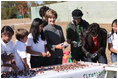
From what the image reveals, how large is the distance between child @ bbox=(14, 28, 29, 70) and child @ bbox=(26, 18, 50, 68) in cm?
12

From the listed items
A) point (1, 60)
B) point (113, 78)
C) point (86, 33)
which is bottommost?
point (113, 78)

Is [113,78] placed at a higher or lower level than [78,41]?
lower

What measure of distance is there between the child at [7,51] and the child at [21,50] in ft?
0.26

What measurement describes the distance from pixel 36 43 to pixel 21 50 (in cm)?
28

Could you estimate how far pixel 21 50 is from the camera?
3031mm

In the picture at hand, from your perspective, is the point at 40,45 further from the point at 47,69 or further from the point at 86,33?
the point at 86,33

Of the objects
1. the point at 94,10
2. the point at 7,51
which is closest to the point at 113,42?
the point at 7,51

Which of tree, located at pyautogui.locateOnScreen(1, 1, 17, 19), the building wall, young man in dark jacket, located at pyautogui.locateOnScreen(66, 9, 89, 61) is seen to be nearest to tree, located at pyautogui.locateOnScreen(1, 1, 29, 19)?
tree, located at pyautogui.locateOnScreen(1, 1, 17, 19)

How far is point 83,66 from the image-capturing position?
3084 millimetres

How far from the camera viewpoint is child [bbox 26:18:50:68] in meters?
3.18

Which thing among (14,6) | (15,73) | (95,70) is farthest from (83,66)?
(14,6)

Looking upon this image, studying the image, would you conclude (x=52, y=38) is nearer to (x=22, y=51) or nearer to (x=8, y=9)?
(x=22, y=51)

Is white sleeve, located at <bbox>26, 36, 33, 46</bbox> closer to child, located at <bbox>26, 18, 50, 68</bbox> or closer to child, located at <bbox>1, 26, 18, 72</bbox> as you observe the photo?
child, located at <bbox>26, 18, 50, 68</bbox>

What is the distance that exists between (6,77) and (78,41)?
5.37ft
